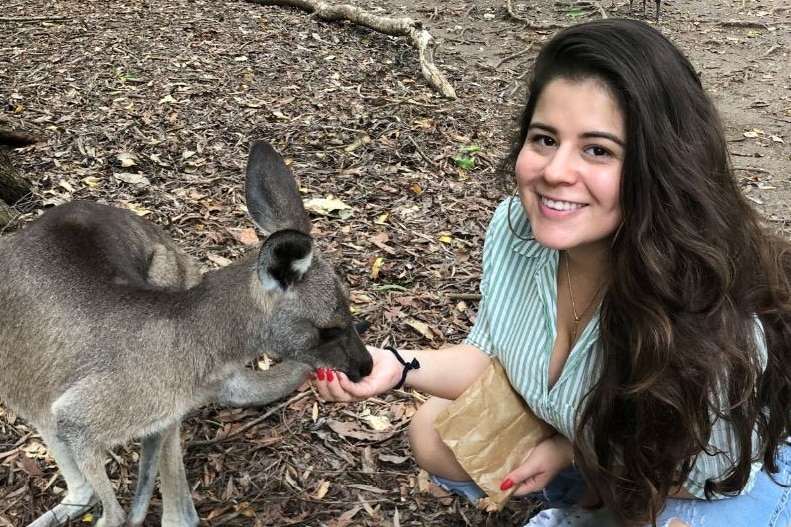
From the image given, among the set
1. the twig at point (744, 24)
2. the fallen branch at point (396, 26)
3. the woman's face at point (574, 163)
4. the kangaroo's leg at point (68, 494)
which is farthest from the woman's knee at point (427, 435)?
the twig at point (744, 24)

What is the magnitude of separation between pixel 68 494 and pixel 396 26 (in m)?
5.23

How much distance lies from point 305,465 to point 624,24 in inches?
69.4

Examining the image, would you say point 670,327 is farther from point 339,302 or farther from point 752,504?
point 339,302

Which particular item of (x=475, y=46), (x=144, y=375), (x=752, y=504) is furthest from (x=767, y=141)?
(x=144, y=375)

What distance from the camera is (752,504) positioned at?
1.84 metres

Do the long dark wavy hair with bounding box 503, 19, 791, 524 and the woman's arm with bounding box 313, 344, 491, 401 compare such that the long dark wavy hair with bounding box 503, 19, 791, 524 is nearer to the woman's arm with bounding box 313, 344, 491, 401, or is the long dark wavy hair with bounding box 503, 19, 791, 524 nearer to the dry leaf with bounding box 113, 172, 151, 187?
the woman's arm with bounding box 313, 344, 491, 401

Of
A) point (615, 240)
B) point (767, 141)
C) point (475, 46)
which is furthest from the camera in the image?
point (475, 46)

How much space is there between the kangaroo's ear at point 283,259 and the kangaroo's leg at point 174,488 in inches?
23.5

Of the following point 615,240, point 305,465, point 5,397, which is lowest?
point 305,465

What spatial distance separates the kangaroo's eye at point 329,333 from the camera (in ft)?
7.10

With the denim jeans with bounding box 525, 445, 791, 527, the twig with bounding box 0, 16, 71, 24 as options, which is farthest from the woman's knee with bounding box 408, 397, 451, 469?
the twig with bounding box 0, 16, 71, 24

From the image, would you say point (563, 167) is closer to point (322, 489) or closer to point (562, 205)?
point (562, 205)

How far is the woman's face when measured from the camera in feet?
5.10

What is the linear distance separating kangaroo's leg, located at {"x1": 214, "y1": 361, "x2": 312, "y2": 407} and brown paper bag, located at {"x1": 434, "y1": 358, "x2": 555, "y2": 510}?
51 centimetres
